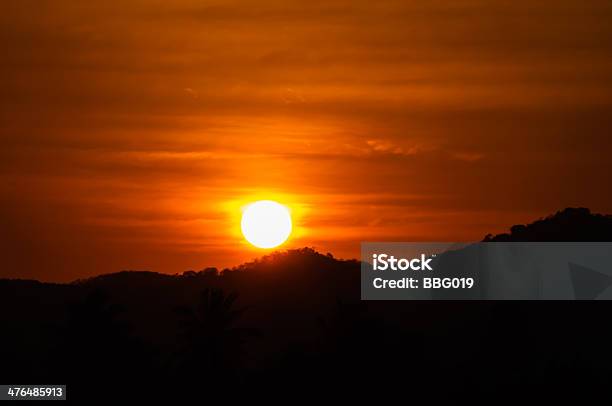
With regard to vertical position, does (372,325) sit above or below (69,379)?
above

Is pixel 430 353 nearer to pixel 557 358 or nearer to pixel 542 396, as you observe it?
pixel 557 358

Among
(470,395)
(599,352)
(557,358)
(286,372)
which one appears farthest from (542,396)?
(599,352)

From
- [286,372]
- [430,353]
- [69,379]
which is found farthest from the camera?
[430,353]

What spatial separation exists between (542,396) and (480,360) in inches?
1771

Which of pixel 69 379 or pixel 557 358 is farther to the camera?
pixel 557 358

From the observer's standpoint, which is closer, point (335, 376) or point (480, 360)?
point (335, 376)

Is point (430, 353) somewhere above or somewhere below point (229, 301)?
above

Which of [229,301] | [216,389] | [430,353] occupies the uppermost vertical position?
[430,353]

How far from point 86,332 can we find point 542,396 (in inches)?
1540

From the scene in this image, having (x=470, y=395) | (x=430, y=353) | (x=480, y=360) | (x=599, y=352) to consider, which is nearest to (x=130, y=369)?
(x=470, y=395)

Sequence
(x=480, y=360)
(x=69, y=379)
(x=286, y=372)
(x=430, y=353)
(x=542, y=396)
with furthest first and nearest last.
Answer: (x=430, y=353)
(x=480, y=360)
(x=286, y=372)
(x=542, y=396)
(x=69, y=379)

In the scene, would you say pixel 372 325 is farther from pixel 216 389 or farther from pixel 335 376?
pixel 216 389

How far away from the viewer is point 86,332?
110 meters

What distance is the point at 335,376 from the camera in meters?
116
